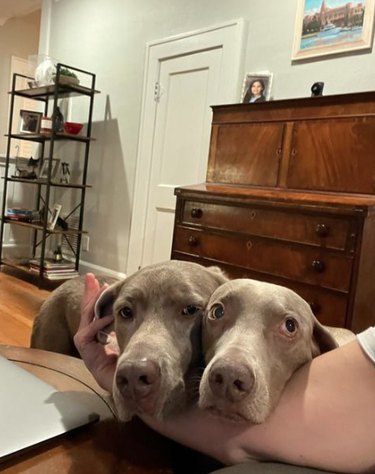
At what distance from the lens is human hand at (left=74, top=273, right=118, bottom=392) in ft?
2.72

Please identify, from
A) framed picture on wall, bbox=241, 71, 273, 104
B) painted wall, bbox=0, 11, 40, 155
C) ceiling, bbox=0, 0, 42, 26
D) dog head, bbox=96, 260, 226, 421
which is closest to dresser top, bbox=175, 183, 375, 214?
framed picture on wall, bbox=241, 71, 273, 104

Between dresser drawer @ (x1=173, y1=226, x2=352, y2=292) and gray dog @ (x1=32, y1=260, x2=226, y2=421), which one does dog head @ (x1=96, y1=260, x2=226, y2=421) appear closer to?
gray dog @ (x1=32, y1=260, x2=226, y2=421)

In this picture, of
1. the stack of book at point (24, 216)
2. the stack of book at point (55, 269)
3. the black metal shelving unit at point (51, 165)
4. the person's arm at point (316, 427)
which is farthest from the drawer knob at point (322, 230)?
the stack of book at point (24, 216)

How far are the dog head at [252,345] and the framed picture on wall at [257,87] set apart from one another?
2491mm

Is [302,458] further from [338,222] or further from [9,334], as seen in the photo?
[9,334]

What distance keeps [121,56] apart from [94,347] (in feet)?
12.6

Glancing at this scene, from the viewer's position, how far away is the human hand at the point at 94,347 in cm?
83

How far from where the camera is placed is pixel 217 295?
818 millimetres

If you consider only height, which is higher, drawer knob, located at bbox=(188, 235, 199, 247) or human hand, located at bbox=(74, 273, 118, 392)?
drawer knob, located at bbox=(188, 235, 199, 247)

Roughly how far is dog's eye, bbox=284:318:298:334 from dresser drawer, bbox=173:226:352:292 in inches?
52.1

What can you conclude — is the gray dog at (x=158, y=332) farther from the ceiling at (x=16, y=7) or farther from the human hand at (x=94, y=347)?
the ceiling at (x=16, y=7)

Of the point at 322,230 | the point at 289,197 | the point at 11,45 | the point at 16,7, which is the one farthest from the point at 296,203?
the point at 11,45

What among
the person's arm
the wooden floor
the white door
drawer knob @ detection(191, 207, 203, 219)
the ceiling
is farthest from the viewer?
the ceiling

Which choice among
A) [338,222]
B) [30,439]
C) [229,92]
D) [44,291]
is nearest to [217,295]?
[30,439]
